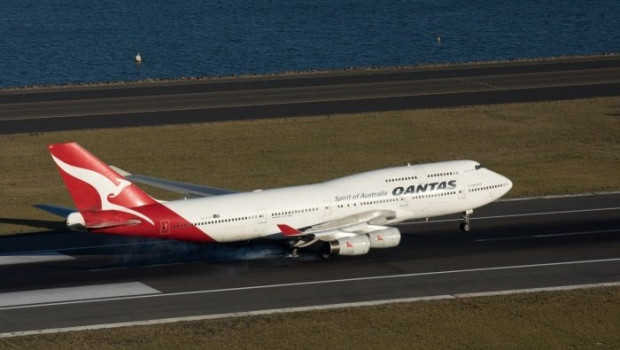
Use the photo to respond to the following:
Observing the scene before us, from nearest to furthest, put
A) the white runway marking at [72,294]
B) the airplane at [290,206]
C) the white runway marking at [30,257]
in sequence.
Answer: the white runway marking at [72,294], the airplane at [290,206], the white runway marking at [30,257]

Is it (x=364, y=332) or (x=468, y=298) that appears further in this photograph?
(x=468, y=298)

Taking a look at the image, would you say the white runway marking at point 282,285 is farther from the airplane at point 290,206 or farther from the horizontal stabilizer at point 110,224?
the horizontal stabilizer at point 110,224

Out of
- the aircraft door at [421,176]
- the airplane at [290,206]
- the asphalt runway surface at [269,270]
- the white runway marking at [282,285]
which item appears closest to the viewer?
the asphalt runway surface at [269,270]

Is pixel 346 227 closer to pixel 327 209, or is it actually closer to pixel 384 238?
pixel 327 209

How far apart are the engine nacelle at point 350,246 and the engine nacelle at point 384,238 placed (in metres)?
0.41

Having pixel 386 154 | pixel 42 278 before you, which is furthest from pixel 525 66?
pixel 42 278

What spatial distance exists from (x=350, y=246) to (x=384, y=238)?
199 centimetres

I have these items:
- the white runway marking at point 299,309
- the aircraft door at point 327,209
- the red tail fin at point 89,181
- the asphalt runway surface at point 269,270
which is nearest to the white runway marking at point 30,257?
the asphalt runway surface at point 269,270

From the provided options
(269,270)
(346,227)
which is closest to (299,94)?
(346,227)

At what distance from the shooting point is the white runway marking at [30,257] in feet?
219

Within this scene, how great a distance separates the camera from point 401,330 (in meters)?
54.2

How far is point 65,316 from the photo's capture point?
5694 cm

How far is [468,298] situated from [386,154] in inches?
1389

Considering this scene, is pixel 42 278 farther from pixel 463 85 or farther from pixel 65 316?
pixel 463 85
